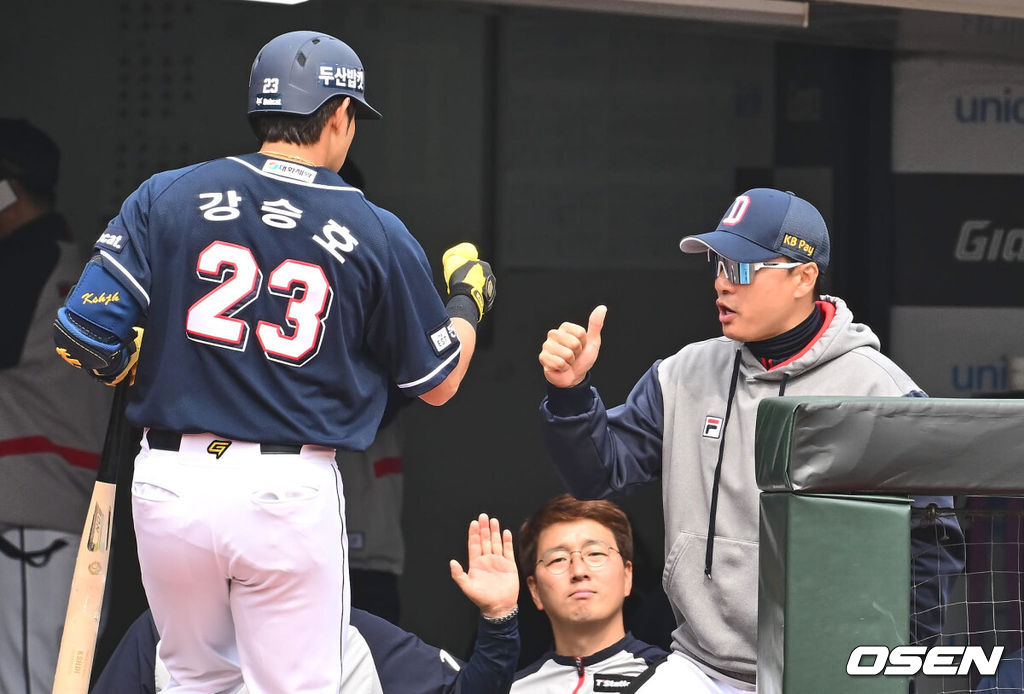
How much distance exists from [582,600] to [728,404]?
0.98 meters

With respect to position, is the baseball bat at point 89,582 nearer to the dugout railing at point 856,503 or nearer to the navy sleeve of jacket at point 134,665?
the navy sleeve of jacket at point 134,665

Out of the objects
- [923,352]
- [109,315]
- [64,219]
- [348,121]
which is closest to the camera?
[109,315]

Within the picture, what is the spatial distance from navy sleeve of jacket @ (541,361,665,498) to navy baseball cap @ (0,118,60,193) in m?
1.61

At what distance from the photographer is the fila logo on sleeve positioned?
9.37 feet

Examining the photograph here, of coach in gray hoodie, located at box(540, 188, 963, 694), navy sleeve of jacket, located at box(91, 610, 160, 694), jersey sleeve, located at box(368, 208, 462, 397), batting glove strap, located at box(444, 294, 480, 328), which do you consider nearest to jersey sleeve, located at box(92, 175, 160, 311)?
jersey sleeve, located at box(368, 208, 462, 397)

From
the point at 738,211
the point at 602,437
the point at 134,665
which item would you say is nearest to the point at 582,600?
the point at 602,437

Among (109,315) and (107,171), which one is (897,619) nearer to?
(109,315)

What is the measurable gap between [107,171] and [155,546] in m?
1.63

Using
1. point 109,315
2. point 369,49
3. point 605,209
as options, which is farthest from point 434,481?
point 109,315

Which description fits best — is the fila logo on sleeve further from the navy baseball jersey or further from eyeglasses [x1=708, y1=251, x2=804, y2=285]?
the navy baseball jersey

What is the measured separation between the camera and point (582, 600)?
3666 mm

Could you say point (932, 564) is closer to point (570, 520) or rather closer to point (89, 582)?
point (570, 520)

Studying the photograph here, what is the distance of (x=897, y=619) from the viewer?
190 cm

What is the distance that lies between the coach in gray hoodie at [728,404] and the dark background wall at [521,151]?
3.74 ft
